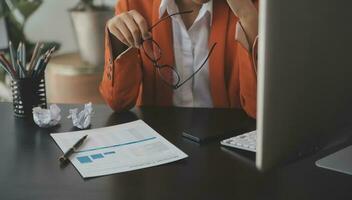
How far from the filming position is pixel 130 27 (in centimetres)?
122

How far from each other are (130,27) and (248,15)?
0.98 feet

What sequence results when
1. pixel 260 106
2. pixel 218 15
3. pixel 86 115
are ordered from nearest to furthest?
pixel 260 106 < pixel 86 115 < pixel 218 15

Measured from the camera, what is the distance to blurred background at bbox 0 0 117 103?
2521 mm

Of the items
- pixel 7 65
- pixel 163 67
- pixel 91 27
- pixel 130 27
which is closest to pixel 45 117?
pixel 7 65

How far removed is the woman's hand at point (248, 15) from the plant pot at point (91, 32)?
134 centimetres

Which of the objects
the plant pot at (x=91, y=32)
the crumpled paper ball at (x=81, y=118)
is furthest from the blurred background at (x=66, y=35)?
the crumpled paper ball at (x=81, y=118)

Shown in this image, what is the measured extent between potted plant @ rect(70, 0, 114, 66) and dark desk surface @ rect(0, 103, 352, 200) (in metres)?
1.56

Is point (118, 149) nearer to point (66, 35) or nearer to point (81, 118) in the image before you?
point (81, 118)

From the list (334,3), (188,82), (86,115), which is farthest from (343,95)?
(188,82)

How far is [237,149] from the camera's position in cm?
96

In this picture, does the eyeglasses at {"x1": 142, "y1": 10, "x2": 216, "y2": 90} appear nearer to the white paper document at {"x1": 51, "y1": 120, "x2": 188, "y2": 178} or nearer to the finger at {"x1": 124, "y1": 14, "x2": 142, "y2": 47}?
the finger at {"x1": 124, "y1": 14, "x2": 142, "y2": 47}

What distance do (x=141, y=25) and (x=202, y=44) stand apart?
0.85ft

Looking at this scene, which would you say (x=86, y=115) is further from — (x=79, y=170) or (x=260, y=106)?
(x=260, y=106)

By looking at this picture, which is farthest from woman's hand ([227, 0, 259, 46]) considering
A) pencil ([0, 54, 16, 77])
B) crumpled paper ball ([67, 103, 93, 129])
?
pencil ([0, 54, 16, 77])
